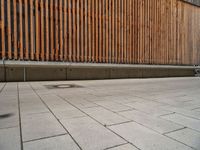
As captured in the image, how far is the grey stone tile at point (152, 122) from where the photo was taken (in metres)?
1.61

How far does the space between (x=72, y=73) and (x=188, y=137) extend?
16.6 feet

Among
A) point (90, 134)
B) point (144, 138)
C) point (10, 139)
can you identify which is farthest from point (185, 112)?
point (10, 139)

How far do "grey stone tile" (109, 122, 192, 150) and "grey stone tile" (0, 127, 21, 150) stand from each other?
0.88 meters

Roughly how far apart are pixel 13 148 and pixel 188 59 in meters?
A: 10.8

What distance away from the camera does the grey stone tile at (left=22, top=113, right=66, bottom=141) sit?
1.42 m

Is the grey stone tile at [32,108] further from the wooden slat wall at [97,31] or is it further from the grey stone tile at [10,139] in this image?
the wooden slat wall at [97,31]

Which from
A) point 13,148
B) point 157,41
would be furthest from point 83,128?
point 157,41

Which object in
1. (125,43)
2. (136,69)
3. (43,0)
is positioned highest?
(43,0)

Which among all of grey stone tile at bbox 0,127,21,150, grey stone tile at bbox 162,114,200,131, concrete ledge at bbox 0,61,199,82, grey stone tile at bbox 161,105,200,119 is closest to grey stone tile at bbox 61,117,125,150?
grey stone tile at bbox 0,127,21,150

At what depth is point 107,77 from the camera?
6758mm

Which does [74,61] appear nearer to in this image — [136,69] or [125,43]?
[125,43]

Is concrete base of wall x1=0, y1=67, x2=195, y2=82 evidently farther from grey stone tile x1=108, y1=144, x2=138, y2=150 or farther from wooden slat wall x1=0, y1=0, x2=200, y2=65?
grey stone tile x1=108, y1=144, x2=138, y2=150

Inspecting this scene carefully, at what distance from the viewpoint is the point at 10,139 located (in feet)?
4.33

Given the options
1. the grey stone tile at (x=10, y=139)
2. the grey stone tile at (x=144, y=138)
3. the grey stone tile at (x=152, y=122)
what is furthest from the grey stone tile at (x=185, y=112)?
the grey stone tile at (x=10, y=139)
